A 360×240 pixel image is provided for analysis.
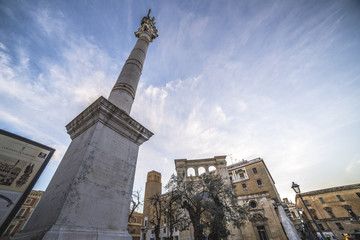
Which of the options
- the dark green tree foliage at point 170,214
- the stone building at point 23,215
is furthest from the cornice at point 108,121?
the stone building at point 23,215

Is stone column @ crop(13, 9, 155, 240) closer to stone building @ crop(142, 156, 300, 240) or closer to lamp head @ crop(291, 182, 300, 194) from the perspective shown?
lamp head @ crop(291, 182, 300, 194)

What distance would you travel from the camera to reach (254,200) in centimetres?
2425

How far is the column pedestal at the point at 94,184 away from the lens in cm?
265

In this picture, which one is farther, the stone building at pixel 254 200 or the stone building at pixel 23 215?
the stone building at pixel 23 215

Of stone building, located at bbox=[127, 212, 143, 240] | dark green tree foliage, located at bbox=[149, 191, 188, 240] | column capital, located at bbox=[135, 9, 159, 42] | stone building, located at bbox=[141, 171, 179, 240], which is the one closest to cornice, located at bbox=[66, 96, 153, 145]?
column capital, located at bbox=[135, 9, 159, 42]

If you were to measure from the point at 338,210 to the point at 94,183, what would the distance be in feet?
173

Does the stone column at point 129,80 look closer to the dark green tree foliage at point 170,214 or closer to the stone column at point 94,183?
the stone column at point 94,183

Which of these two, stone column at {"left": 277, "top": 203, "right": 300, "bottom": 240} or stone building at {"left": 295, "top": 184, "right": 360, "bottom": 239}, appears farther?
stone building at {"left": 295, "top": 184, "right": 360, "bottom": 239}

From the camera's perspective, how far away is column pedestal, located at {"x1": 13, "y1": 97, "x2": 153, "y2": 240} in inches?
104

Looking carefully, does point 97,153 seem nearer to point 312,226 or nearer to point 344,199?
point 344,199

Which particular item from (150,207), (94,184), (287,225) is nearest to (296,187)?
(94,184)

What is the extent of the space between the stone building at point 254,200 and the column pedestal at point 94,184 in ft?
65.5

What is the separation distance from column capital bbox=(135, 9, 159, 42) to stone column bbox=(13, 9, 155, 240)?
896cm

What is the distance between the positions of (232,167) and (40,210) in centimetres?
3543
